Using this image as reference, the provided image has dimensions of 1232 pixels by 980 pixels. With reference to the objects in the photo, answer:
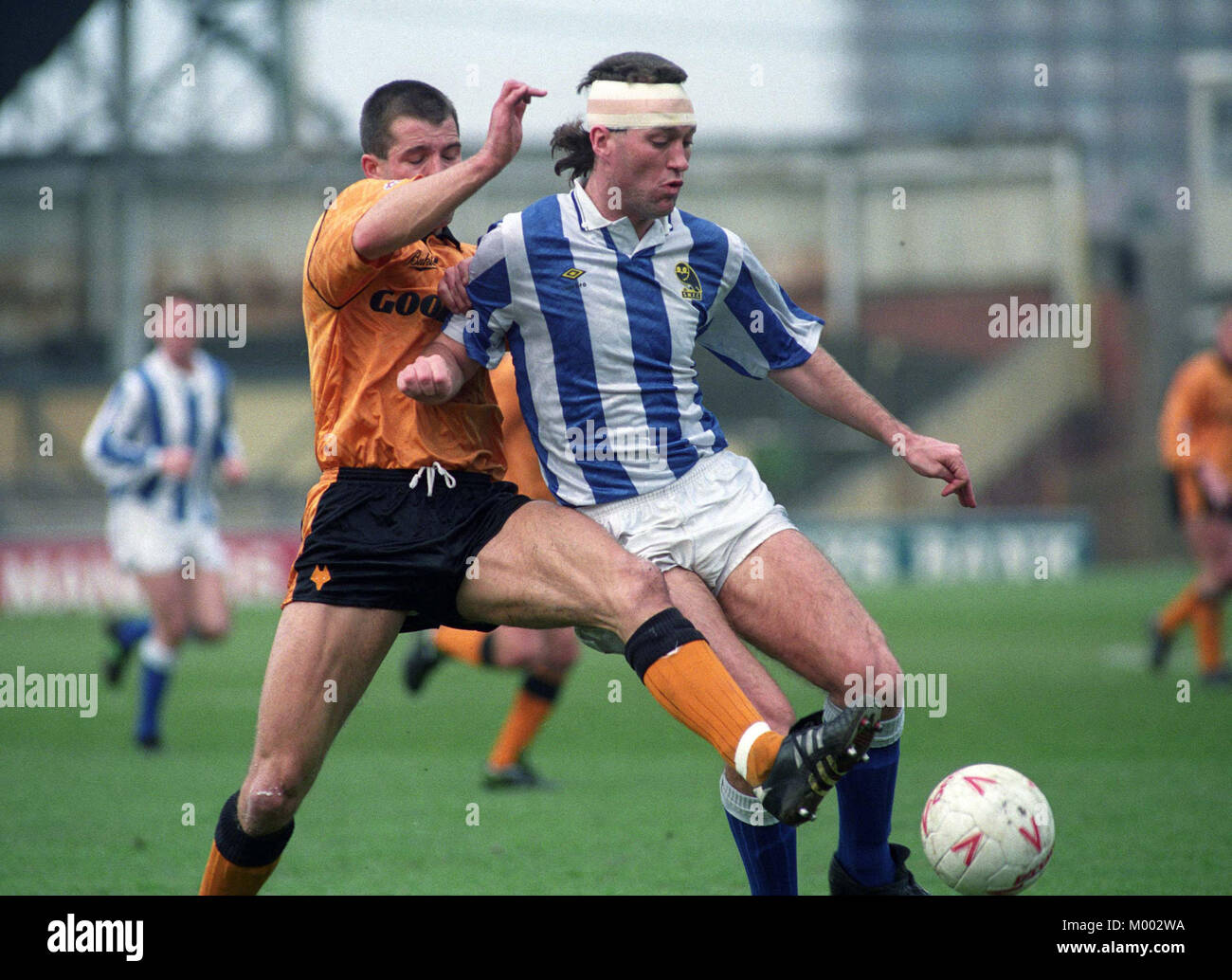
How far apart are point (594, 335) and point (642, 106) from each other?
59 cm

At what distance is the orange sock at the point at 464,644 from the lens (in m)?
7.04

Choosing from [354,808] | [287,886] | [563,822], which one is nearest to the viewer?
[287,886]

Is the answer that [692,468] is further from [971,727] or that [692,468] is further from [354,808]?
[971,727]

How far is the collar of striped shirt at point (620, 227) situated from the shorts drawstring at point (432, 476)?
743mm

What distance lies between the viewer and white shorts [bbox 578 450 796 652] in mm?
4027

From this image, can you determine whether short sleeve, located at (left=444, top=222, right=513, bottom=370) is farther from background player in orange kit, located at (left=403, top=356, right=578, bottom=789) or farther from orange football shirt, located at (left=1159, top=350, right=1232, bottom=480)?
orange football shirt, located at (left=1159, top=350, right=1232, bottom=480)

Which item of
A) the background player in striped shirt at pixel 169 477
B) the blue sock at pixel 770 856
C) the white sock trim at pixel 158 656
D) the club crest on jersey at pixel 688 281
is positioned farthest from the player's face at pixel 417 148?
the white sock trim at pixel 158 656

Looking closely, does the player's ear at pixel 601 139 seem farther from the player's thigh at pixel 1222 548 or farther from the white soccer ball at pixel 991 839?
the player's thigh at pixel 1222 548

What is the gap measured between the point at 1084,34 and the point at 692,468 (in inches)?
3071

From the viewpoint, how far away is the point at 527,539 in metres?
3.90

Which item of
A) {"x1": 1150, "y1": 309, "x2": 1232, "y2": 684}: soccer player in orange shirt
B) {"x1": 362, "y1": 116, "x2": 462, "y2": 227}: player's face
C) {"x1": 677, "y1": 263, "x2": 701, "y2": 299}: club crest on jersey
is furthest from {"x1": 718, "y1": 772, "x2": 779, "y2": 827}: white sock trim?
{"x1": 1150, "y1": 309, "x2": 1232, "y2": 684}: soccer player in orange shirt

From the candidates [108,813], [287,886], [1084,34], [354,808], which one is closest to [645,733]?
[354,808]

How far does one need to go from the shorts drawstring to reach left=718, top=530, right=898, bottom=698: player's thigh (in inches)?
30.3

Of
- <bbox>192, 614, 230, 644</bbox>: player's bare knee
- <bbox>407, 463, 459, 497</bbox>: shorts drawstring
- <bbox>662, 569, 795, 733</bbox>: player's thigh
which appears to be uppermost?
<bbox>407, 463, 459, 497</bbox>: shorts drawstring
